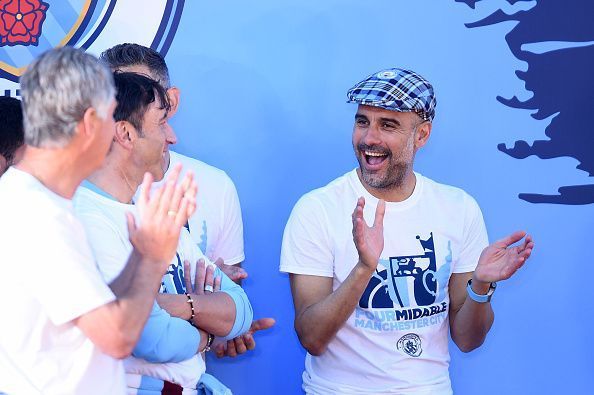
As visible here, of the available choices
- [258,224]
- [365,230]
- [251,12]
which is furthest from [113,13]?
[365,230]

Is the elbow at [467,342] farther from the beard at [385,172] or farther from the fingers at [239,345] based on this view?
the fingers at [239,345]

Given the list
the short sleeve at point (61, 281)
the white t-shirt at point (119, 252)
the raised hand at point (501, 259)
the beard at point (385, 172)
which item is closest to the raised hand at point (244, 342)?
the white t-shirt at point (119, 252)

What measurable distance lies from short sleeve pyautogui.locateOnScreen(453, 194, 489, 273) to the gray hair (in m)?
1.44

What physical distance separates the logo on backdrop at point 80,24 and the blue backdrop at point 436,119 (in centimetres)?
6

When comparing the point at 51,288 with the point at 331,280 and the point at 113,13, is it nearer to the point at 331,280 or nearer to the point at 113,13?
the point at 331,280

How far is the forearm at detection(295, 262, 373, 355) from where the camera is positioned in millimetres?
2260

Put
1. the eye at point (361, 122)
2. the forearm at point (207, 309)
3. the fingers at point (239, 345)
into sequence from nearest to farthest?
the forearm at point (207, 309) → the fingers at point (239, 345) → the eye at point (361, 122)

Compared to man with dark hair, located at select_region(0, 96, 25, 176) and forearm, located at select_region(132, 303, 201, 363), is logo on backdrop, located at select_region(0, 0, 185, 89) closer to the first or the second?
man with dark hair, located at select_region(0, 96, 25, 176)

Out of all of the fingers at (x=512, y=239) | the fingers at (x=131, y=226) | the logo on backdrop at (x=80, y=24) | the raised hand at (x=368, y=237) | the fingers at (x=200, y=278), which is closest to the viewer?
the fingers at (x=131, y=226)

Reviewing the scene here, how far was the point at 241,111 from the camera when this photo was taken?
2.95m

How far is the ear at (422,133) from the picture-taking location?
263 centimetres

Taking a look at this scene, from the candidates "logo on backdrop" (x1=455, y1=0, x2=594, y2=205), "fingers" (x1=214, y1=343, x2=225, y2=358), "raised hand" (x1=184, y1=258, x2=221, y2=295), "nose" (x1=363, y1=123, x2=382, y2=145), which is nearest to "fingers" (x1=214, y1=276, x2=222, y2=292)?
"raised hand" (x1=184, y1=258, x2=221, y2=295)

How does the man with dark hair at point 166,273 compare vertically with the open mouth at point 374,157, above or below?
below

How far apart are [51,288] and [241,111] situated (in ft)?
5.36
